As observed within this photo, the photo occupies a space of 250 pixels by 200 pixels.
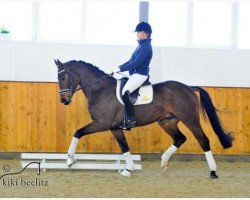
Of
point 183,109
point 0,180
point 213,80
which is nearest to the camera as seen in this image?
point 0,180

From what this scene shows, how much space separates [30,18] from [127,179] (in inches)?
149

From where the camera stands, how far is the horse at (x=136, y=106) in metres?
6.11

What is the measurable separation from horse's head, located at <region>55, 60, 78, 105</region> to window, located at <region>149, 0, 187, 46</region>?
8.66ft

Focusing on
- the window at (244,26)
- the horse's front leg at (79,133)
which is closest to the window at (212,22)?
the window at (244,26)

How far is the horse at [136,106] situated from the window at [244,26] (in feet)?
8.76

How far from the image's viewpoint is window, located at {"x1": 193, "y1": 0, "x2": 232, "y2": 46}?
28.0 feet

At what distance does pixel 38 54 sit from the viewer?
7.93 metres

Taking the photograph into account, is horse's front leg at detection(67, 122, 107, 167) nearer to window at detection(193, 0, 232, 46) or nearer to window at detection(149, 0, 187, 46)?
window at detection(149, 0, 187, 46)

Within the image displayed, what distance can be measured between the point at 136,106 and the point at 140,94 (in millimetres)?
165

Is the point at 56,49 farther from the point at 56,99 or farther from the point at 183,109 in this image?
the point at 183,109

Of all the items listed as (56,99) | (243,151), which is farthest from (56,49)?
(243,151)

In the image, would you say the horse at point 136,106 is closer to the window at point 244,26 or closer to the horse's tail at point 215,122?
the horse's tail at point 215,122

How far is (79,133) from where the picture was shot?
5953 mm

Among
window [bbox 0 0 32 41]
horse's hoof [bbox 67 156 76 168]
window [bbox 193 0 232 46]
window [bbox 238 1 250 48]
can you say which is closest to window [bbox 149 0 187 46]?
window [bbox 193 0 232 46]
